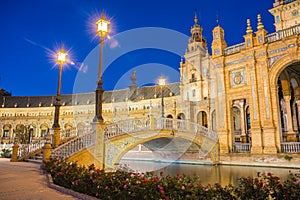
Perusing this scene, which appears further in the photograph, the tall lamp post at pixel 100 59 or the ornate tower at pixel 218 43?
the ornate tower at pixel 218 43

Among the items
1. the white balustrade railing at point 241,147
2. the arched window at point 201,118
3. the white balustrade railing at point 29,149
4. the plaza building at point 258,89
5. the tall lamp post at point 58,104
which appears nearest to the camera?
the tall lamp post at point 58,104

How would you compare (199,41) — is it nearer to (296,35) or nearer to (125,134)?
(296,35)

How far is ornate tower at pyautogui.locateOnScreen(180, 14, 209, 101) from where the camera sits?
3784cm

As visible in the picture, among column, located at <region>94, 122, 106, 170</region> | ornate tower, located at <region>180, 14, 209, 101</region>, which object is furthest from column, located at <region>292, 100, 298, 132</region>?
column, located at <region>94, 122, 106, 170</region>

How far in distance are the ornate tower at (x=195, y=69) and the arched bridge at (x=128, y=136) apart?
18267mm

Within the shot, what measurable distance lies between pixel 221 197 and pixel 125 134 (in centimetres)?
914

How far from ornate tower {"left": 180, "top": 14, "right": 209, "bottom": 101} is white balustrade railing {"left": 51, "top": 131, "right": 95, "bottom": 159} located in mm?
27876

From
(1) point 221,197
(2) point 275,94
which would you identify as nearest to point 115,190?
(1) point 221,197

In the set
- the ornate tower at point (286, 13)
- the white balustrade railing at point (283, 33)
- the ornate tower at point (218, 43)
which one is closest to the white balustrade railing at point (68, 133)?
the ornate tower at point (218, 43)

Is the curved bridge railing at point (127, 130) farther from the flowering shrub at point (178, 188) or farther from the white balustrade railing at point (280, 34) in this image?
the white balustrade railing at point (280, 34)

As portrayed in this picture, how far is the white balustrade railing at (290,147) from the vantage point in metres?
17.5

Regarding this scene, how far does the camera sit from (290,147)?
17891mm

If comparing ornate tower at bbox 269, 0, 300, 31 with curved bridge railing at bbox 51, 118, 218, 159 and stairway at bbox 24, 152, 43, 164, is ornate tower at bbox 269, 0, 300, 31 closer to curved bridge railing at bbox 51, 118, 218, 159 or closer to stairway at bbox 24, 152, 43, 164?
curved bridge railing at bbox 51, 118, 218, 159

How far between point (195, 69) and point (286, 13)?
1553cm
